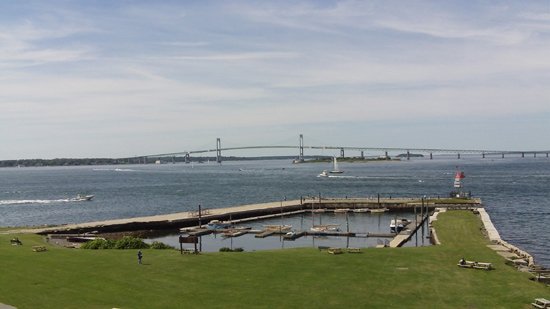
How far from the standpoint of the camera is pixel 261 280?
99.2 ft

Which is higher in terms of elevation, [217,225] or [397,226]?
[217,225]

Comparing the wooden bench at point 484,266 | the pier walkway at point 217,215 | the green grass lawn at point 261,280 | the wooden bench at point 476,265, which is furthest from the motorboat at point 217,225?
the wooden bench at point 484,266

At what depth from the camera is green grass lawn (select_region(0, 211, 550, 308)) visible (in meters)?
26.4

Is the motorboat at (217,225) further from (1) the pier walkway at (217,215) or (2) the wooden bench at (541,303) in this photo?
(2) the wooden bench at (541,303)

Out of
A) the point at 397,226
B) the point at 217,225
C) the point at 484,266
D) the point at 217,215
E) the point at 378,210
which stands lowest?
the point at 378,210

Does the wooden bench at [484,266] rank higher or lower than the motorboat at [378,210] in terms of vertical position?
higher

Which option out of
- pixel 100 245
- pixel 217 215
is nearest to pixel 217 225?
pixel 217 215

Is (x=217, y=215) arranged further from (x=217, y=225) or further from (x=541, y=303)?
(x=541, y=303)

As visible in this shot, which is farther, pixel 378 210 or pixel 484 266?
pixel 378 210

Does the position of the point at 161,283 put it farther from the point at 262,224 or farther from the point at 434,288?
the point at 262,224

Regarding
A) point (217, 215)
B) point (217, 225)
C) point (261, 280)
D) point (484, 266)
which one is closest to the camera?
point (261, 280)

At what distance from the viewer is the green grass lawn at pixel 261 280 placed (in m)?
26.4

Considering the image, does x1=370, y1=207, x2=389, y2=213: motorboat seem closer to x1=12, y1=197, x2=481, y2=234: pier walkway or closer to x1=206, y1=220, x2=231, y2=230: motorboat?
x1=12, y1=197, x2=481, y2=234: pier walkway

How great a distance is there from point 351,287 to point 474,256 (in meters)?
12.0
